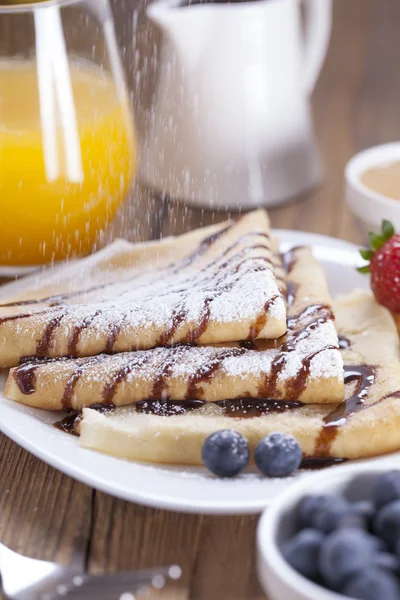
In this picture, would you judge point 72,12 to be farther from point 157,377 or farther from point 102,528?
point 102,528

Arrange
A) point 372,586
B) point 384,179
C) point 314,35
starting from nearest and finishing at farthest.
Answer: point 372,586, point 384,179, point 314,35

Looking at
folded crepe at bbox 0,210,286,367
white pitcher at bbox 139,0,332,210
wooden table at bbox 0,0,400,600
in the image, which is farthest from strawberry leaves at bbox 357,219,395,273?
wooden table at bbox 0,0,400,600

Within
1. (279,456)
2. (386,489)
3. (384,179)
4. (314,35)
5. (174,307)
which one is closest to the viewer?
(386,489)

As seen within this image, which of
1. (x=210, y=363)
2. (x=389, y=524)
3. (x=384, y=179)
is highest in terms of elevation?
(x=389, y=524)

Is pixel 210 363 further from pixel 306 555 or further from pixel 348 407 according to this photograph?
pixel 306 555

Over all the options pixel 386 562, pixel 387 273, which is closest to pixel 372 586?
pixel 386 562

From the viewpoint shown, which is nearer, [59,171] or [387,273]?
[387,273]
